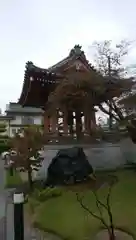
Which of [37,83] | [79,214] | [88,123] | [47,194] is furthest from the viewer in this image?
[88,123]

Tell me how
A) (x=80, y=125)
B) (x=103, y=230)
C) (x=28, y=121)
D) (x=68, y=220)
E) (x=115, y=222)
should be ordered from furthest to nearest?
(x=28, y=121) < (x=80, y=125) < (x=68, y=220) < (x=115, y=222) < (x=103, y=230)

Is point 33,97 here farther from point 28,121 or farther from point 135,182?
point 28,121

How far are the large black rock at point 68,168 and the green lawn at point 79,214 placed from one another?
134 cm

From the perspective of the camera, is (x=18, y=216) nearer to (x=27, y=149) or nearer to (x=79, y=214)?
(x=79, y=214)

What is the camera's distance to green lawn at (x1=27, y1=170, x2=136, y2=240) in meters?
5.79

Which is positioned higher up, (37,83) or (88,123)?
(37,83)

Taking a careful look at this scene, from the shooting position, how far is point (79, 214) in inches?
268

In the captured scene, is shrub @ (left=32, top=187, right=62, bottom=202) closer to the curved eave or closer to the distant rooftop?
the curved eave

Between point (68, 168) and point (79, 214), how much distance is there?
4.12 meters

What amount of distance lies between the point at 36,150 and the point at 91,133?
10.5ft

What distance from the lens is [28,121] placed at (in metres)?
35.3

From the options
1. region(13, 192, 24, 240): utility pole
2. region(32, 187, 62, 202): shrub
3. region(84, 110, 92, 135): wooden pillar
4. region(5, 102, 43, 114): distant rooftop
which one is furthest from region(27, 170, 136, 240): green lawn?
region(5, 102, 43, 114): distant rooftop

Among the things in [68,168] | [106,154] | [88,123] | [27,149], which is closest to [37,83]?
[88,123]

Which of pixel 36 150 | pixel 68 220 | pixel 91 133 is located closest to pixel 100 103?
pixel 91 133
